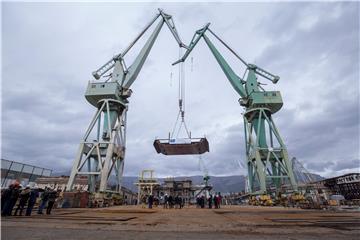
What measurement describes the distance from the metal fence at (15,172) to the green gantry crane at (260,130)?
28891 millimetres

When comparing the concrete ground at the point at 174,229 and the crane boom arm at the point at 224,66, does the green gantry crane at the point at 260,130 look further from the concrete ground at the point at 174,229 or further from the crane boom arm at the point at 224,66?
the concrete ground at the point at 174,229

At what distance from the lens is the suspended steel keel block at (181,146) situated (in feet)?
93.3

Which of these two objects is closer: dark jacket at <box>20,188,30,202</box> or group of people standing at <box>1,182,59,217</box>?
group of people standing at <box>1,182,59,217</box>

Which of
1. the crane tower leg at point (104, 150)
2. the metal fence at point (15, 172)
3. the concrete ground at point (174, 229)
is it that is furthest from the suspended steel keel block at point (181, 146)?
the concrete ground at point (174, 229)

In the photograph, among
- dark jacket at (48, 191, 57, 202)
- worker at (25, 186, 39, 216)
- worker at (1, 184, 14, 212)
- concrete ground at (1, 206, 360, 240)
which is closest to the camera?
concrete ground at (1, 206, 360, 240)

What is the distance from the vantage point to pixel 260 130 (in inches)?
1307

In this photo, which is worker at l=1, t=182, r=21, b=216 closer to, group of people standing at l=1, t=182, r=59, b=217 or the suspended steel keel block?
group of people standing at l=1, t=182, r=59, b=217

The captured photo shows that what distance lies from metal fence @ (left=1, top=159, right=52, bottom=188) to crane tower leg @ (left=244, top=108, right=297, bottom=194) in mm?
28217

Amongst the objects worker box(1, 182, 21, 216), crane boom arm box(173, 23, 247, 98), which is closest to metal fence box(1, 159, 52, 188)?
worker box(1, 182, 21, 216)

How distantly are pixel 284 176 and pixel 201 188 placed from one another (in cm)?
2456

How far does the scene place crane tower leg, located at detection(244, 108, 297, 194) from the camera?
30.0 metres

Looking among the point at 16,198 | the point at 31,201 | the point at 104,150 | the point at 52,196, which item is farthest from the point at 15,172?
the point at 16,198

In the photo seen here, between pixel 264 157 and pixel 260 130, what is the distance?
12.6 ft

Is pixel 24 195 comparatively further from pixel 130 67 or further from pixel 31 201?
pixel 130 67
